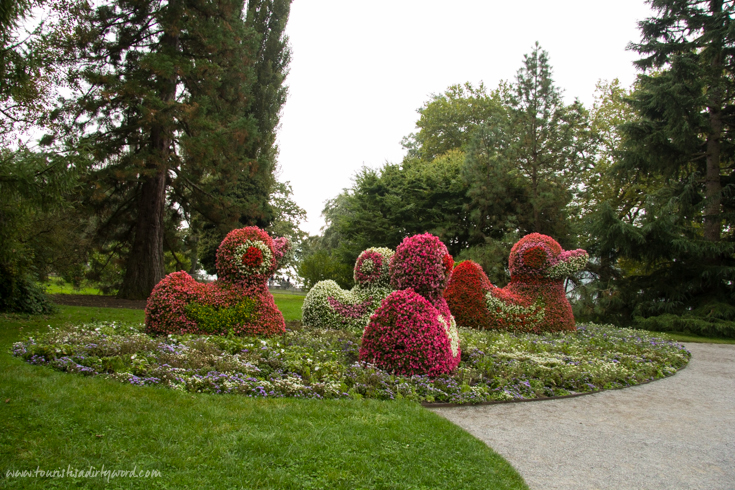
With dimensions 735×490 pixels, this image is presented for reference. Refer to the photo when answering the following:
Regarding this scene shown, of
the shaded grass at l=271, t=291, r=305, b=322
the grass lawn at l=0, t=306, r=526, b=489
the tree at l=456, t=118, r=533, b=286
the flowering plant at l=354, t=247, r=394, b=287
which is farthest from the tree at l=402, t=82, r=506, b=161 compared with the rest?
the grass lawn at l=0, t=306, r=526, b=489

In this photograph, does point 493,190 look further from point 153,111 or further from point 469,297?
point 153,111

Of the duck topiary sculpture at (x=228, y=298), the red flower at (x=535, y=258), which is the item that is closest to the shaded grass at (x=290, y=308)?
the duck topiary sculpture at (x=228, y=298)

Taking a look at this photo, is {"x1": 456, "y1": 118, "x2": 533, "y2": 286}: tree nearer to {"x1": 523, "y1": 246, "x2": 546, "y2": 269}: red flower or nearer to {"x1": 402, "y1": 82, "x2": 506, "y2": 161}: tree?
{"x1": 523, "y1": 246, "x2": 546, "y2": 269}: red flower

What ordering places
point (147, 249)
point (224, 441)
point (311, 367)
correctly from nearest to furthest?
1. point (224, 441)
2. point (311, 367)
3. point (147, 249)

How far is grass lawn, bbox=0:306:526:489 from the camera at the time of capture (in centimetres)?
269

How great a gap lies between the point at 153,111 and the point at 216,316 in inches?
289

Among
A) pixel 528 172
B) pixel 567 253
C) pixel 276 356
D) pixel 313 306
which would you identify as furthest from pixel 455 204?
pixel 276 356

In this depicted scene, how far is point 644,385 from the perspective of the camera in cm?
640

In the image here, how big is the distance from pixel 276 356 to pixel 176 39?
41.7 feet

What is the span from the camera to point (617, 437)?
161 inches

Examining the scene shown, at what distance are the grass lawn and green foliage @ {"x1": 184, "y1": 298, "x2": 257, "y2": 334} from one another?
3016 millimetres

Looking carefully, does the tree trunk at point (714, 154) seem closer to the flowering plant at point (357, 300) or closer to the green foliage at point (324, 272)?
the flowering plant at point (357, 300)

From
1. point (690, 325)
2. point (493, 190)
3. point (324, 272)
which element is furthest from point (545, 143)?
point (324, 272)

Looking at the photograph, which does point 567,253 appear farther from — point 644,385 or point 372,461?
point 372,461
